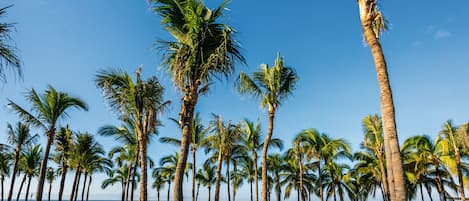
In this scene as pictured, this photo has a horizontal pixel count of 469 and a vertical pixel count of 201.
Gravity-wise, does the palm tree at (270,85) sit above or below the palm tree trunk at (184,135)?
above

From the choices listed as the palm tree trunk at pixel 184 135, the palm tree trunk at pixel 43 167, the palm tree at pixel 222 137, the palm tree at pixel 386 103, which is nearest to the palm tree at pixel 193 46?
the palm tree trunk at pixel 184 135

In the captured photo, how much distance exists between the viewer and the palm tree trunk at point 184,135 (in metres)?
7.60

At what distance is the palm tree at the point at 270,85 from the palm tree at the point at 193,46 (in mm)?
7571

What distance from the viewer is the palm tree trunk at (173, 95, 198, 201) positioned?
299 inches

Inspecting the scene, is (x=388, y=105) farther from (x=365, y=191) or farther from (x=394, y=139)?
(x=365, y=191)

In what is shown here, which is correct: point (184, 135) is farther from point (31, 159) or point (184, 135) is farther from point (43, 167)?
point (31, 159)

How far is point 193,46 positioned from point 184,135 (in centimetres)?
245

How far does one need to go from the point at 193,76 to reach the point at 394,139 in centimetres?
527

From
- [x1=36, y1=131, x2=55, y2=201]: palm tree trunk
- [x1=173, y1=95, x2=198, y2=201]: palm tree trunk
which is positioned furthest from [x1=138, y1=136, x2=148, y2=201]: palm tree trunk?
[x1=173, y1=95, x2=198, y2=201]: palm tree trunk

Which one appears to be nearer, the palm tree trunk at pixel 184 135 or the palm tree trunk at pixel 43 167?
the palm tree trunk at pixel 184 135

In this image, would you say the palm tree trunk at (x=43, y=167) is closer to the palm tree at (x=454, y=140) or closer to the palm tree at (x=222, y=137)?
the palm tree at (x=222, y=137)

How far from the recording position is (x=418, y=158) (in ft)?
85.3

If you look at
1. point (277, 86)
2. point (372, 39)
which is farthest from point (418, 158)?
point (372, 39)

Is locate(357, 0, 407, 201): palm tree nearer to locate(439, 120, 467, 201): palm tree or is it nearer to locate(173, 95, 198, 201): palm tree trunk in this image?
locate(173, 95, 198, 201): palm tree trunk
